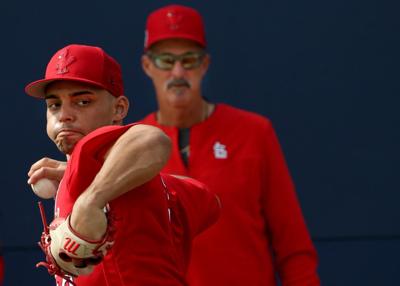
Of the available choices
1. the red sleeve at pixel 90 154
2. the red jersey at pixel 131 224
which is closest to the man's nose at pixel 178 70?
the red jersey at pixel 131 224

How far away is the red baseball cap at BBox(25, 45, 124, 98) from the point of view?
8.45 feet

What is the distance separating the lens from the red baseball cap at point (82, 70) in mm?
2574

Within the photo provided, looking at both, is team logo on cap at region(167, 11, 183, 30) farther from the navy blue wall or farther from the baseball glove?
the baseball glove

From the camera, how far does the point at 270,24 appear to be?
4820mm

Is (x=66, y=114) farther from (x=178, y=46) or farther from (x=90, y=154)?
(x=178, y=46)

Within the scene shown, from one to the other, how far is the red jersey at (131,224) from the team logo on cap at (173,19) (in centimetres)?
169

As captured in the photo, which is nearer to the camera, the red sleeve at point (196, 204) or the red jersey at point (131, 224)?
the red jersey at point (131, 224)

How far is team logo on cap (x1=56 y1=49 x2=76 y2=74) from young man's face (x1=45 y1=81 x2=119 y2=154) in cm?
4

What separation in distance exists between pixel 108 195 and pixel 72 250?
5.4 inches

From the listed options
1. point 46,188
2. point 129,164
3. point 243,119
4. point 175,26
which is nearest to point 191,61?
point 175,26

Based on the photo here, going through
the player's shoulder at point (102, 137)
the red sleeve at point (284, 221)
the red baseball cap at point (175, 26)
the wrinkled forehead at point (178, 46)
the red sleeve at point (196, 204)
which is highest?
the red baseball cap at point (175, 26)

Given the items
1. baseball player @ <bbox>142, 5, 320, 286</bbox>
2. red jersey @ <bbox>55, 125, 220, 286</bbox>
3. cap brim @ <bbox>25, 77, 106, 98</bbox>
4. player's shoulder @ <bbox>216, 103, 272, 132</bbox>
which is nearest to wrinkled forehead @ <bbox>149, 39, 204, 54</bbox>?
baseball player @ <bbox>142, 5, 320, 286</bbox>

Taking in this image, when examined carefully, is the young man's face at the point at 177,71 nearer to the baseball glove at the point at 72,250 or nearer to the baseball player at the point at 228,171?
the baseball player at the point at 228,171

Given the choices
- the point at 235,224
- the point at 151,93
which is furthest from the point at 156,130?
the point at 151,93
